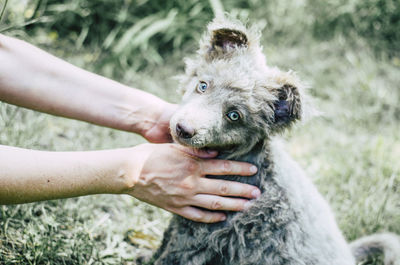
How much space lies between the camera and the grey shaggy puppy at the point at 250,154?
2330mm

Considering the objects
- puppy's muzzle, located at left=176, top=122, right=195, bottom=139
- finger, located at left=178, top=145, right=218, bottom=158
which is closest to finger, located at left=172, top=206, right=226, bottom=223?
finger, located at left=178, top=145, right=218, bottom=158

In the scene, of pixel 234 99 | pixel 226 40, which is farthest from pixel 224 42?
pixel 234 99

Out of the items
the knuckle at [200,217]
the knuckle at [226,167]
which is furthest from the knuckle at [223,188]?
the knuckle at [200,217]

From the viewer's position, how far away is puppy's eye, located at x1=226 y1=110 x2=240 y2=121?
2.37 m

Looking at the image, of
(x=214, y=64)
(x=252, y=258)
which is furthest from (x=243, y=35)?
(x=252, y=258)

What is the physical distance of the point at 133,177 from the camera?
236 cm

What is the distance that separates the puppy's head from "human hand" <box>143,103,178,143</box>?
1.20 ft

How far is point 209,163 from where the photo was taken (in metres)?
2.53

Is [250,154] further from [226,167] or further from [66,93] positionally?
[66,93]

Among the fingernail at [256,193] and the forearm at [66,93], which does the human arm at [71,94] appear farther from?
the fingernail at [256,193]

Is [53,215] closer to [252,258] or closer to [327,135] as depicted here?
[252,258]

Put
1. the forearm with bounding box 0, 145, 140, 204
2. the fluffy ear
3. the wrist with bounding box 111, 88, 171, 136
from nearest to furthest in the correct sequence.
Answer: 1. the forearm with bounding box 0, 145, 140, 204
2. the fluffy ear
3. the wrist with bounding box 111, 88, 171, 136

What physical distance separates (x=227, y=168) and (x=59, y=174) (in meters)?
1.05

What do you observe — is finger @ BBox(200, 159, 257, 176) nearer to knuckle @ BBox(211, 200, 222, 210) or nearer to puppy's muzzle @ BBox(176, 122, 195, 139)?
knuckle @ BBox(211, 200, 222, 210)
